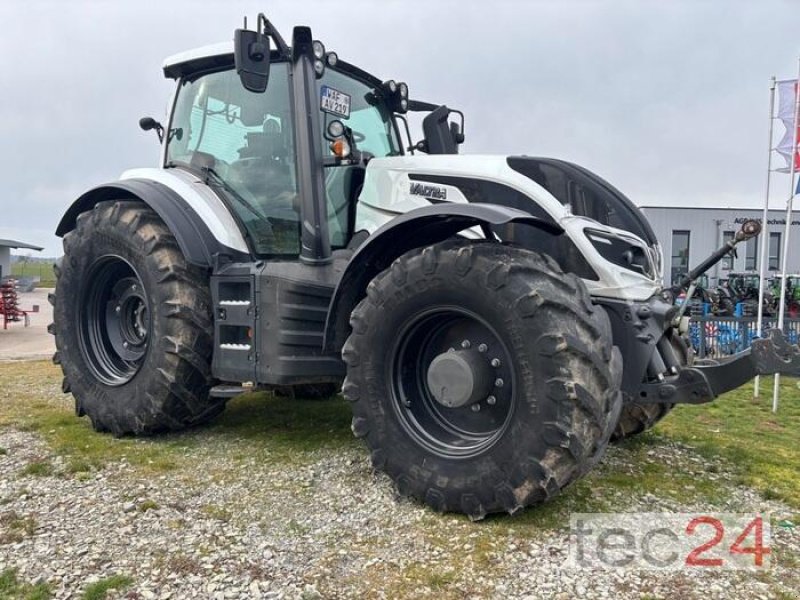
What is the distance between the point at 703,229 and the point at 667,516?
2604cm

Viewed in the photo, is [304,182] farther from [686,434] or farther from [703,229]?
[703,229]

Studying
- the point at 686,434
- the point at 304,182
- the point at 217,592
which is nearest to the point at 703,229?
the point at 686,434

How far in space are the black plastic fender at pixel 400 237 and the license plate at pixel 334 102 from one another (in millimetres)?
1347

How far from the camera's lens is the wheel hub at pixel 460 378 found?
328 cm

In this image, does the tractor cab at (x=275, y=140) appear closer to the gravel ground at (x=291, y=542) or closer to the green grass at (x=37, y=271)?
the gravel ground at (x=291, y=542)

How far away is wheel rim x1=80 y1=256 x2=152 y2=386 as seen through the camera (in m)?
4.98

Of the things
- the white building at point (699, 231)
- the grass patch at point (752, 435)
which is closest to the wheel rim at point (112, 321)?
the grass patch at point (752, 435)

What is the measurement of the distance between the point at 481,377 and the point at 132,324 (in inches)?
121

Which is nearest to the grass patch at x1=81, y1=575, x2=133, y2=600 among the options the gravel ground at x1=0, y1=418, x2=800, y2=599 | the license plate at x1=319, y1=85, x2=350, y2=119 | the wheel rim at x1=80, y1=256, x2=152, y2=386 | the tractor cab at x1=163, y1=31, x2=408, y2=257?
the gravel ground at x1=0, y1=418, x2=800, y2=599

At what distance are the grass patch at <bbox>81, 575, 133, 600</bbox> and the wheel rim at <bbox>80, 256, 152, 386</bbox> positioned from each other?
8.13 ft

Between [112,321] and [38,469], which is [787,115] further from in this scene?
[38,469]

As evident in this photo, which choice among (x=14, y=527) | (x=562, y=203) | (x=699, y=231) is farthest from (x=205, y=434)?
(x=699, y=231)

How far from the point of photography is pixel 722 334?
402 inches

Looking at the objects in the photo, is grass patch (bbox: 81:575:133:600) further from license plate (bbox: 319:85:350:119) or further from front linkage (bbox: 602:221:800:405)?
license plate (bbox: 319:85:350:119)
